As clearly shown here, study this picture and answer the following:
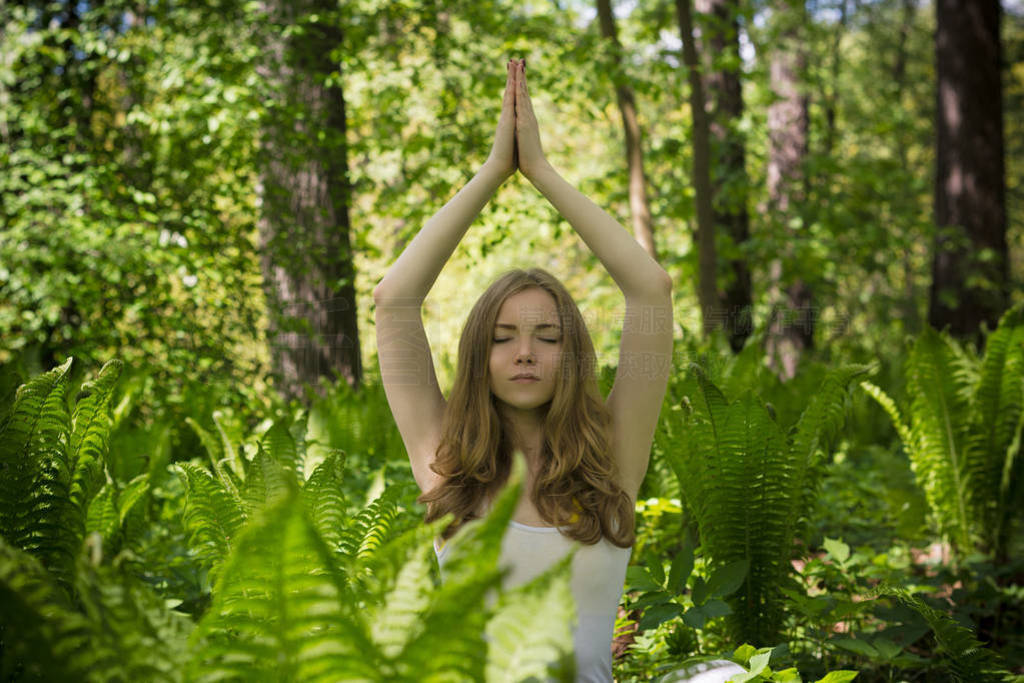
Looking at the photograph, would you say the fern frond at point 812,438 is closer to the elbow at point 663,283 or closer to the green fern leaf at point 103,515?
the elbow at point 663,283

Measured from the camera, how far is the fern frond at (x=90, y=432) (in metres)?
1.89

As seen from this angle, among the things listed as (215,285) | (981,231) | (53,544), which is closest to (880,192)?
(981,231)

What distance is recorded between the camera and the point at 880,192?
8508 millimetres

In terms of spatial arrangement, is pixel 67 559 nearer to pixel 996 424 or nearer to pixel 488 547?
pixel 488 547

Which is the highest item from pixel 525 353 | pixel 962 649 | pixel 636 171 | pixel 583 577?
pixel 636 171

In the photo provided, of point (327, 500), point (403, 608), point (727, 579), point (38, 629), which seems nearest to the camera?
point (38, 629)

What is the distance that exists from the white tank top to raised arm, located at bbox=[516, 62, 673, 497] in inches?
10.1

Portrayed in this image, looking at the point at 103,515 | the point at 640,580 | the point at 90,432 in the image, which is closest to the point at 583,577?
the point at 640,580

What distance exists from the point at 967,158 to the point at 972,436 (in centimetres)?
398

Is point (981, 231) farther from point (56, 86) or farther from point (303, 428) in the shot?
point (56, 86)

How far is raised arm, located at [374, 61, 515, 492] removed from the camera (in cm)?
185

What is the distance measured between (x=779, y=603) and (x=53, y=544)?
6.84 feet

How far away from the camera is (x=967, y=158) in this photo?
6.50 meters

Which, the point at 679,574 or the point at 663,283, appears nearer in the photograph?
the point at 663,283
